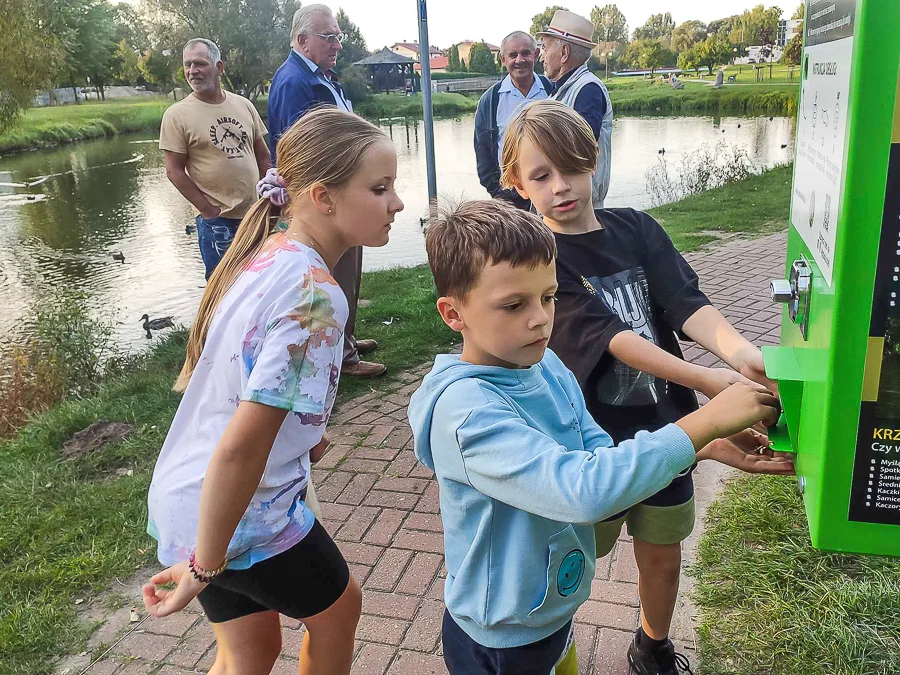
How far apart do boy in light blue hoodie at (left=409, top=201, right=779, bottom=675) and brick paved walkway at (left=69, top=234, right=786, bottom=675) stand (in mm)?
1023

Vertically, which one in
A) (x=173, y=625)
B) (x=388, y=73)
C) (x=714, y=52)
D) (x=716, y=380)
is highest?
(x=714, y=52)

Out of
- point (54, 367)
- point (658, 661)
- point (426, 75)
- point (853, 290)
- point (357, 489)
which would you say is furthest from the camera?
→ point (54, 367)

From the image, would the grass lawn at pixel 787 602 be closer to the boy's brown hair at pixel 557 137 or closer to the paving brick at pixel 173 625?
the boy's brown hair at pixel 557 137

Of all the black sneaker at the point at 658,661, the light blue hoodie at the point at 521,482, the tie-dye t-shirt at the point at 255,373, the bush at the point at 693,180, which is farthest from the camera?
the bush at the point at 693,180

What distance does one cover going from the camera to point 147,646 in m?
2.58

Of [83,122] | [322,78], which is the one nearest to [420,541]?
[322,78]

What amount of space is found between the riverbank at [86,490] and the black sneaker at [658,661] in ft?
6.30

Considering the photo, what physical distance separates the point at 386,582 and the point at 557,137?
180cm

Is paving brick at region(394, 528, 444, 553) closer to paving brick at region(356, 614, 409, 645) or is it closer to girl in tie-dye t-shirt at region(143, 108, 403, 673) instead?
paving brick at region(356, 614, 409, 645)

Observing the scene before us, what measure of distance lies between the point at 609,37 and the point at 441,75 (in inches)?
928

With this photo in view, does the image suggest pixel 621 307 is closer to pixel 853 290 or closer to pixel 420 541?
pixel 853 290

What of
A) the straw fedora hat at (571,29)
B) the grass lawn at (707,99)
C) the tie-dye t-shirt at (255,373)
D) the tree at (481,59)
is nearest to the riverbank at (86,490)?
the tie-dye t-shirt at (255,373)

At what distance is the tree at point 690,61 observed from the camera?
2158 inches

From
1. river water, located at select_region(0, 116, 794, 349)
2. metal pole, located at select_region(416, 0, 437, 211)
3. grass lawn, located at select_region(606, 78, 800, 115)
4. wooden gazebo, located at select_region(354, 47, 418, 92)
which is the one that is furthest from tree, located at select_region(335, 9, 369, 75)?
metal pole, located at select_region(416, 0, 437, 211)
